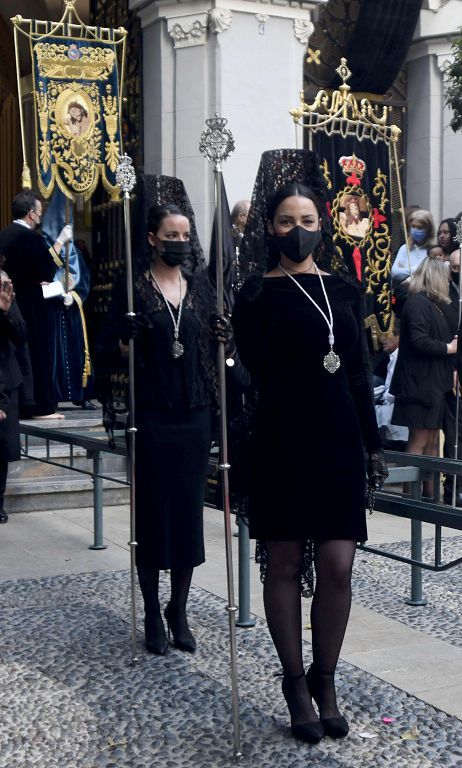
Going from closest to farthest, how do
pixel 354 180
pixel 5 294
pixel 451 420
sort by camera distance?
1. pixel 5 294
2. pixel 451 420
3. pixel 354 180

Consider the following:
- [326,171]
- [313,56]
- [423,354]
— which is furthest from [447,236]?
[313,56]

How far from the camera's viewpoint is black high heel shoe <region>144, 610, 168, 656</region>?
17.4 ft

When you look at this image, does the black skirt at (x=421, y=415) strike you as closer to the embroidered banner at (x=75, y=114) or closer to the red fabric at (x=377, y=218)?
the red fabric at (x=377, y=218)

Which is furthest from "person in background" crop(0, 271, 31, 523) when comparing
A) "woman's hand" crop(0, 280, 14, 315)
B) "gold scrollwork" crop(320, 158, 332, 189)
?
"gold scrollwork" crop(320, 158, 332, 189)

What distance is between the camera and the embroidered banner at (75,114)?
33.6 ft

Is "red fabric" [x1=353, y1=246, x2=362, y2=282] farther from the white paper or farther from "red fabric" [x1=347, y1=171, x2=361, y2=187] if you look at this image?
the white paper

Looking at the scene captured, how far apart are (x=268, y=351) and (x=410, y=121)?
977 centimetres

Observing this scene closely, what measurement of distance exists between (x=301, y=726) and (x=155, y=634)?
1.30 metres

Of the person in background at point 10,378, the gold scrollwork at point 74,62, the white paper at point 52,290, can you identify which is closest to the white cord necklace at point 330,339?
the person in background at point 10,378

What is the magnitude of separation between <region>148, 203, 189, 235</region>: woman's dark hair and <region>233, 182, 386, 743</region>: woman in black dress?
112 centimetres

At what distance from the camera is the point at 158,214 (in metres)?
5.38

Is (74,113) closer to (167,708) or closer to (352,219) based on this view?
(352,219)

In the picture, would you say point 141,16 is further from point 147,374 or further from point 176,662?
point 176,662

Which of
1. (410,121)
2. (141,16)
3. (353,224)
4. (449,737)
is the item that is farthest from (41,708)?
(410,121)
